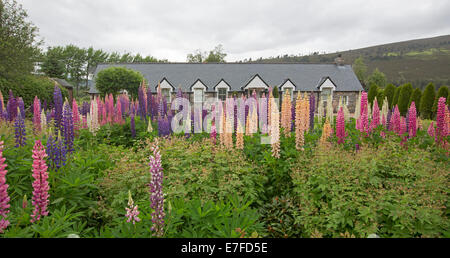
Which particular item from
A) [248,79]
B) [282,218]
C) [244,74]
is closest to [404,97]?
[248,79]

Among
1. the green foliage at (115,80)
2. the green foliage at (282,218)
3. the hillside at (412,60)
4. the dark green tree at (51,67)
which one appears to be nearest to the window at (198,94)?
the green foliage at (115,80)

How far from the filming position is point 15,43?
17.8 metres

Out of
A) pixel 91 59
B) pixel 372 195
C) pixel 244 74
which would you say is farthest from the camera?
pixel 91 59

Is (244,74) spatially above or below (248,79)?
above

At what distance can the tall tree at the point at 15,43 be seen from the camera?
16984 millimetres

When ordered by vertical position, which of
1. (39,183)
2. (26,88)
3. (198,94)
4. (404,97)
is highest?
(198,94)

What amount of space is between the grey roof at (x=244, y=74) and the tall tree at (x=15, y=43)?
47.1ft

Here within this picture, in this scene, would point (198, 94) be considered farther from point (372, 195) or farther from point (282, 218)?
point (372, 195)

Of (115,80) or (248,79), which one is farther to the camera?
(248,79)

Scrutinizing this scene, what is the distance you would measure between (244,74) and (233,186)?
32.8 metres

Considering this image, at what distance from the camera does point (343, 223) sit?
362 centimetres

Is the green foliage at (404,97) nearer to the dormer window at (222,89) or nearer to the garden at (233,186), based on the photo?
the garden at (233,186)

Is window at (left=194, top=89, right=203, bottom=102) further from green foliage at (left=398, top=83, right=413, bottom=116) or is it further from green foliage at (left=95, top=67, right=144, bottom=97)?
green foliage at (left=398, top=83, right=413, bottom=116)
